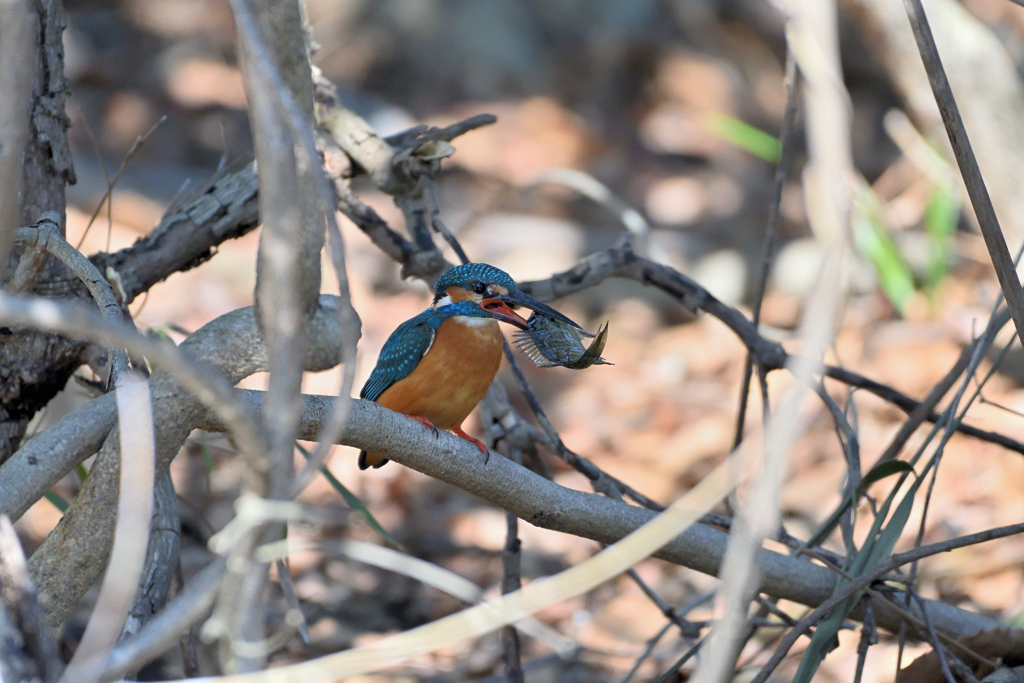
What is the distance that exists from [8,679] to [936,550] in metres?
2.12

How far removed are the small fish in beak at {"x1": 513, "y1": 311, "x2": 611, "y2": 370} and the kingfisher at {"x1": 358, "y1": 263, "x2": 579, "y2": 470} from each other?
17 centimetres

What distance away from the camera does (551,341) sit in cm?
231

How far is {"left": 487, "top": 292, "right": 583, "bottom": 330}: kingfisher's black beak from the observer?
235 centimetres

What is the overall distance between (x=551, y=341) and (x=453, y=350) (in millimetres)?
475

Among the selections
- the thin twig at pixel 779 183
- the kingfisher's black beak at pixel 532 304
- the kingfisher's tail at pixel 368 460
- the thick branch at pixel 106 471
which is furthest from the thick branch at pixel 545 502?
the kingfisher's tail at pixel 368 460

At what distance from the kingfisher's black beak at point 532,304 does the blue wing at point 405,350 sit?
0.90 ft

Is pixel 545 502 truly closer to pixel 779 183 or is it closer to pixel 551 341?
pixel 551 341

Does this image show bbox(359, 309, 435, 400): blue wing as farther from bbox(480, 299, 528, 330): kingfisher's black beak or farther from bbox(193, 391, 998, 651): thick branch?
bbox(193, 391, 998, 651): thick branch

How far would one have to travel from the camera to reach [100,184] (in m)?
7.04

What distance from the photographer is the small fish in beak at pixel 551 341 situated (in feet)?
7.22

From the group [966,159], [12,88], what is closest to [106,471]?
[12,88]

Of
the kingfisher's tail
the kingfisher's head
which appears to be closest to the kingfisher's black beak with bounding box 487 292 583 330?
the kingfisher's head

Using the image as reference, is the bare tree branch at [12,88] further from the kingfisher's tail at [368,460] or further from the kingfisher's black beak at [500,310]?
the kingfisher's tail at [368,460]

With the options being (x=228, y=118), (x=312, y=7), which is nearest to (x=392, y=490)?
(x=228, y=118)
